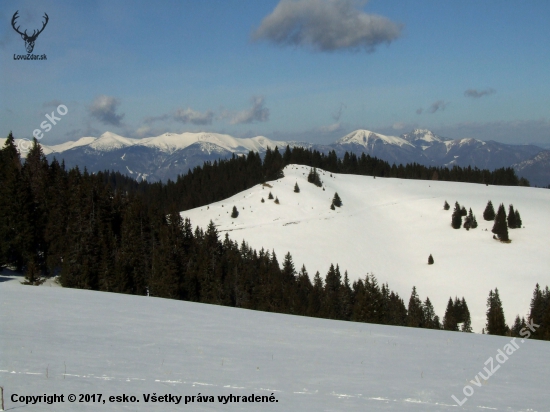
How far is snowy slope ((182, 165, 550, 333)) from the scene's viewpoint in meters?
78.5

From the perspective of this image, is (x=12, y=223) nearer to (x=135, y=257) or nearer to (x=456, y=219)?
(x=135, y=257)

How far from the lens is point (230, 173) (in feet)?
538

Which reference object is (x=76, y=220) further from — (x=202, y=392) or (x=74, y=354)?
(x=202, y=392)

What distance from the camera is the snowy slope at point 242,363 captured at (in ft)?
32.0

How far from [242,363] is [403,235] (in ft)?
319

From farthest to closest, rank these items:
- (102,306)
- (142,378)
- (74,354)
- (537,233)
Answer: (537,233), (102,306), (74,354), (142,378)

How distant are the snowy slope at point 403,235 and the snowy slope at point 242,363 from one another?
177 ft

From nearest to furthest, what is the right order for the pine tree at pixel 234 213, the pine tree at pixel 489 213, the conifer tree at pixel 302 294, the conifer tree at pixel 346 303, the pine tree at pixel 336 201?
1. the conifer tree at pixel 302 294
2. the conifer tree at pixel 346 303
3. the pine tree at pixel 489 213
4. the pine tree at pixel 234 213
5. the pine tree at pixel 336 201

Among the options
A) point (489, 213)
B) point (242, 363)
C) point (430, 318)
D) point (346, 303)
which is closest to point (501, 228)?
point (489, 213)

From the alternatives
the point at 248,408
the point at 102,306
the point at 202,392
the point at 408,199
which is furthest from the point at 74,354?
the point at 408,199

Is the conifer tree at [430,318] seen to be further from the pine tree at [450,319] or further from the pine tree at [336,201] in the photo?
the pine tree at [336,201]

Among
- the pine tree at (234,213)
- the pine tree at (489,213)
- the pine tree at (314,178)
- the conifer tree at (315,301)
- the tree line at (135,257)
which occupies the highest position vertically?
the pine tree at (314,178)

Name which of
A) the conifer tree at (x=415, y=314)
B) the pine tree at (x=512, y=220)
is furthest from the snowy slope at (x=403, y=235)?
the conifer tree at (x=415, y=314)

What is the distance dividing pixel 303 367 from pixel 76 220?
146ft
